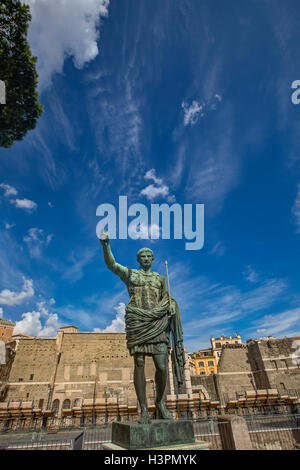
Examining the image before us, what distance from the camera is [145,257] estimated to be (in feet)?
13.3

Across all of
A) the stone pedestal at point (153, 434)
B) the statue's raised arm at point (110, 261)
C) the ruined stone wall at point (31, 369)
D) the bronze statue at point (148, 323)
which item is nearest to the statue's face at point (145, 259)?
the bronze statue at point (148, 323)

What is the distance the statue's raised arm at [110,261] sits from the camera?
3.42 meters

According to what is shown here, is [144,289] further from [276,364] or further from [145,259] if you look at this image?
[276,364]

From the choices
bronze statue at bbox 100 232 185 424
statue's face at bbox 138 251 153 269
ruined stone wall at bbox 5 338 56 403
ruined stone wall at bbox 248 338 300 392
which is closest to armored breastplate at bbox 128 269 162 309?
bronze statue at bbox 100 232 185 424

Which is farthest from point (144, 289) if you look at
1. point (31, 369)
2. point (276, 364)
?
point (276, 364)

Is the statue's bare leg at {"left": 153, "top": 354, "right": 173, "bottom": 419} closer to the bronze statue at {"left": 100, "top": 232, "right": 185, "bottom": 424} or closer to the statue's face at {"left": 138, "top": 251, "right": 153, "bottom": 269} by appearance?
the bronze statue at {"left": 100, "top": 232, "right": 185, "bottom": 424}

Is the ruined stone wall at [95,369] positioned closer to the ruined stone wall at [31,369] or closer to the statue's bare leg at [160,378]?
the ruined stone wall at [31,369]

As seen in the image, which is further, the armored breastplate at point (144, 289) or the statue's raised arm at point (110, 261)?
the armored breastplate at point (144, 289)

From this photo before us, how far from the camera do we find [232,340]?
55.6m
